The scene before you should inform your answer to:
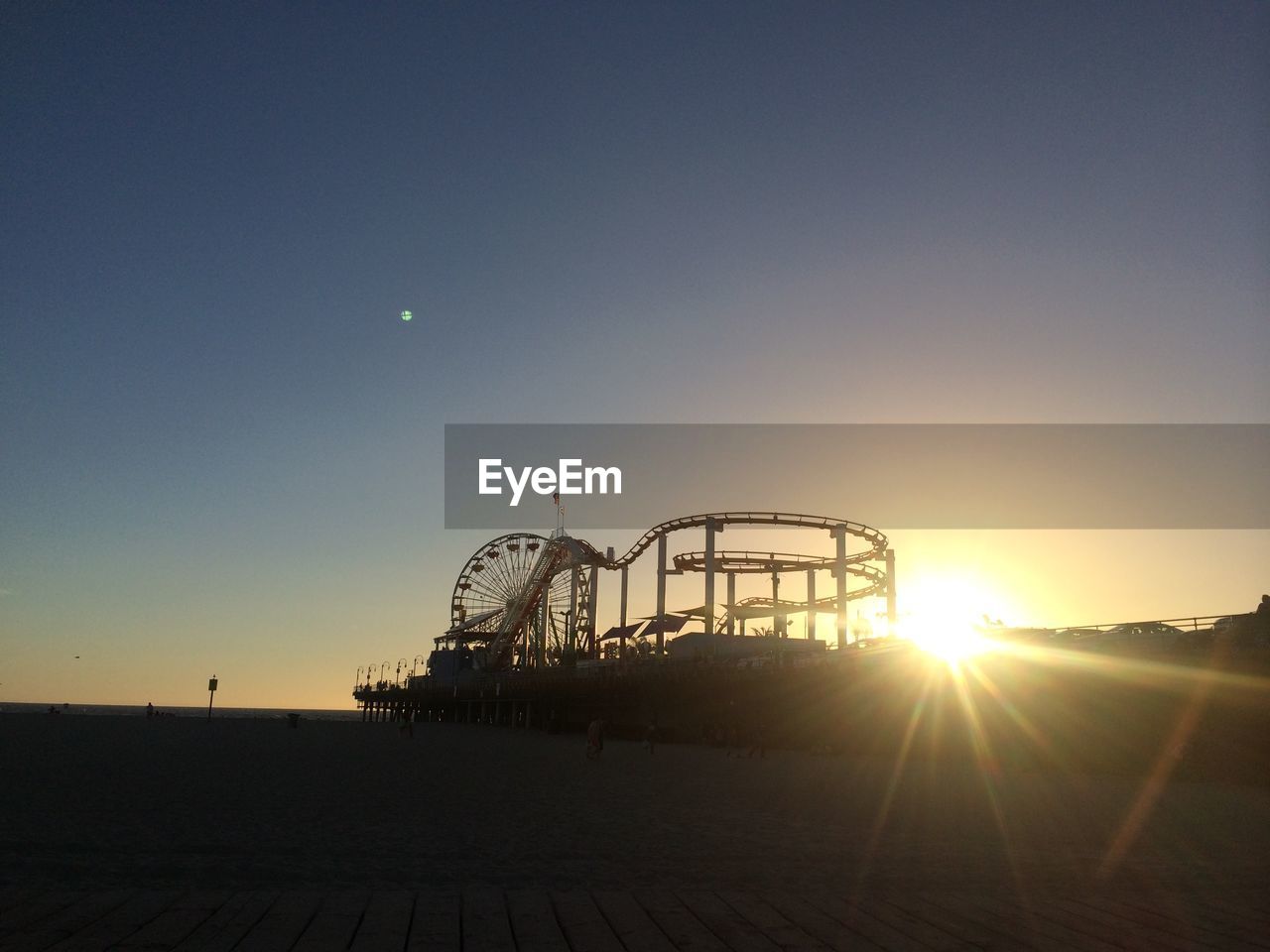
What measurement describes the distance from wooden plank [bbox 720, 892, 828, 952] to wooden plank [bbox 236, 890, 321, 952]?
2.50m

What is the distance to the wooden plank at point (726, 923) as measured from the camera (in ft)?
15.5

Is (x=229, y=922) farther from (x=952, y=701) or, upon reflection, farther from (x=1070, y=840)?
(x=952, y=701)

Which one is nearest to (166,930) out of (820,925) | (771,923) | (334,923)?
(334,923)

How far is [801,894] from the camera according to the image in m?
6.20

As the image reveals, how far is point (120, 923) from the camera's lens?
4895mm

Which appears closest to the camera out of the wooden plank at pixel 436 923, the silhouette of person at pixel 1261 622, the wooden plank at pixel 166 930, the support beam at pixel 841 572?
the wooden plank at pixel 166 930

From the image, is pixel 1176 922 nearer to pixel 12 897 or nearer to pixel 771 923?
pixel 771 923

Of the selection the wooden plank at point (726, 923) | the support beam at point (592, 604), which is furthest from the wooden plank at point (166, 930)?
the support beam at point (592, 604)

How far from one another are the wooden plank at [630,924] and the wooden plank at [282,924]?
168 centimetres

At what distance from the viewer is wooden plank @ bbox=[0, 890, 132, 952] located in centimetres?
451

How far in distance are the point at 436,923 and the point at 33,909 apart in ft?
7.61

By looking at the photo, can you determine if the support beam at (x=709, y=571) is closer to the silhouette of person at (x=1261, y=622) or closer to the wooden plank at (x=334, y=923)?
the silhouette of person at (x=1261, y=622)

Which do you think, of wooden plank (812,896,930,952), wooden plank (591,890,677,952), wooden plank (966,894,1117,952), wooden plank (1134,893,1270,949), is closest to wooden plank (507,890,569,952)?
wooden plank (591,890,677,952)

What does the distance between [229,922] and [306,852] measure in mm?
3934
